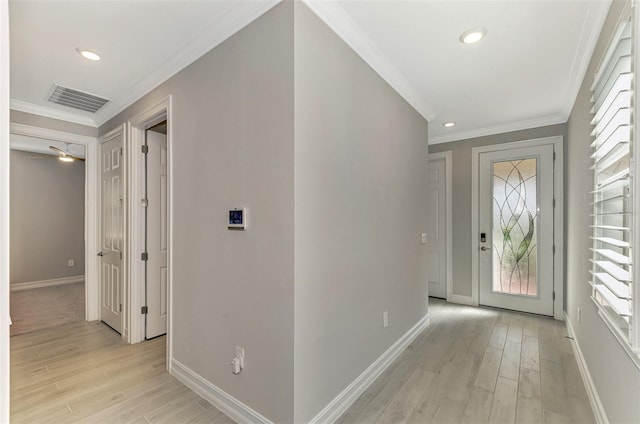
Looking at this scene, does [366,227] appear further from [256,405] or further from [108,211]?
[108,211]

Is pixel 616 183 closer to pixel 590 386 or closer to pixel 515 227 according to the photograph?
pixel 590 386

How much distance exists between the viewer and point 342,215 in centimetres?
200

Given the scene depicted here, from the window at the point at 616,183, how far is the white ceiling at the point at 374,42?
1.64 feet

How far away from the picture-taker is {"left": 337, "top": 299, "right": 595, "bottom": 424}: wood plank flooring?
194 cm

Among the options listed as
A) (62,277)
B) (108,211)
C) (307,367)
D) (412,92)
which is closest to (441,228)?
(412,92)

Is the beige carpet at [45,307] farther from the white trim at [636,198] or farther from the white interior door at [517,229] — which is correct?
the white interior door at [517,229]

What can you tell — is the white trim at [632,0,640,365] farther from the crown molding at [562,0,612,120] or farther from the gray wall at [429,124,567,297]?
the gray wall at [429,124,567,297]

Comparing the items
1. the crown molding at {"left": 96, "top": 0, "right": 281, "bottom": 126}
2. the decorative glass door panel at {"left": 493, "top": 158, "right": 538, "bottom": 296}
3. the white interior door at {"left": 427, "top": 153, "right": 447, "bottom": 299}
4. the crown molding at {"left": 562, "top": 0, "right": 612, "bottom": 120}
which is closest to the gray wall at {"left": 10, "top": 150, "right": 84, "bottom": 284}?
the crown molding at {"left": 96, "top": 0, "right": 281, "bottom": 126}

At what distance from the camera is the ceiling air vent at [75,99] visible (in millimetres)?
2953

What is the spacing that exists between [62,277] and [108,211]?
12.1 ft

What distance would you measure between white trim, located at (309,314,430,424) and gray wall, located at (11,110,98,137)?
410 centimetres

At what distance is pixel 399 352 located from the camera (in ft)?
9.07

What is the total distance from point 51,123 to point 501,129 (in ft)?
18.4
